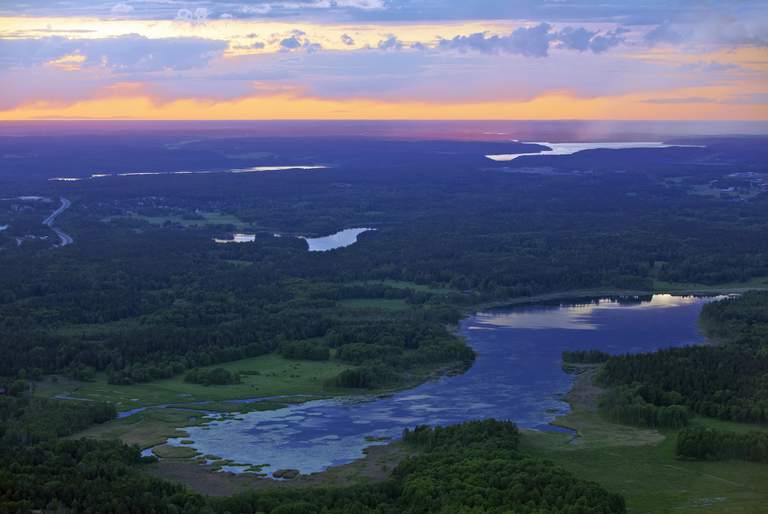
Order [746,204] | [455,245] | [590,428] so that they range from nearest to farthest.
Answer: [590,428] < [455,245] < [746,204]

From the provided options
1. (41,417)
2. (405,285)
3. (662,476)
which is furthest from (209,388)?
(405,285)

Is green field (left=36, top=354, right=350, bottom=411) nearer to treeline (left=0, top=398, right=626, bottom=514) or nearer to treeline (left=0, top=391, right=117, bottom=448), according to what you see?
treeline (left=0, top=391, right=117, bottom=448)

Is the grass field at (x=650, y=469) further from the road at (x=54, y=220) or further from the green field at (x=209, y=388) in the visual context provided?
the road at (x=54, y=220)

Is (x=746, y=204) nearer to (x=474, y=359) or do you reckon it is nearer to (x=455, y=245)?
(x=455, y=245)

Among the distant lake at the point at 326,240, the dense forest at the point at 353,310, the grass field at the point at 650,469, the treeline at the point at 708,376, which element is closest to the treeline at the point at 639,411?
the dense forest at the point at 353,310

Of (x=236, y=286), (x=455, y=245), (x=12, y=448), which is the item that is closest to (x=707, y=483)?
(x=12, y=448)

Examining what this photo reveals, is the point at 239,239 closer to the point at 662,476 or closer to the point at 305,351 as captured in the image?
the point at 305,351

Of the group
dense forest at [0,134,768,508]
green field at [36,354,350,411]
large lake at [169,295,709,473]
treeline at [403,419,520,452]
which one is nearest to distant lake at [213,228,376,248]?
dense forest at [0,134,768,508]
